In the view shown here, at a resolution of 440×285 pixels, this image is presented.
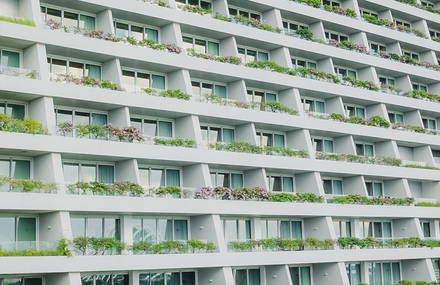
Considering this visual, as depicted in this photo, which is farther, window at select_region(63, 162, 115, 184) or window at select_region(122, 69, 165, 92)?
window at select_region(122, 69, 165, 92)

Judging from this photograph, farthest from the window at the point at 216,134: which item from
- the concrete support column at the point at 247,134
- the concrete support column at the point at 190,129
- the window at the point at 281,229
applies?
the window at the point at 281,229

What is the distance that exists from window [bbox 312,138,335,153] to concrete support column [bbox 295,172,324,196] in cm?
390

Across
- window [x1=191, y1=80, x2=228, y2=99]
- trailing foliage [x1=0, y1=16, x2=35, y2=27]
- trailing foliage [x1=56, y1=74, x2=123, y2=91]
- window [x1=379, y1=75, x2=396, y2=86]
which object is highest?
window [x1=379, y1=75, x2=396, y2=86]

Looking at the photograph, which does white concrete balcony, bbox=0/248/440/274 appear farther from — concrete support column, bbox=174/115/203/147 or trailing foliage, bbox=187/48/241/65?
trailing foliage, bbox=187/48/241/65

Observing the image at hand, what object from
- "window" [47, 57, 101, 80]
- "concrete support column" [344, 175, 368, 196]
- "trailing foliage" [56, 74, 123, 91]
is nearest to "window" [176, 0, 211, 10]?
"window" [47, 57, 101, 80]

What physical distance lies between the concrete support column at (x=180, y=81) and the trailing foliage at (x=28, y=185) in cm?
1059

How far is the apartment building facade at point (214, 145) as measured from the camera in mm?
32969

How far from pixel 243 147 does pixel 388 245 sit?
1311 centimetres

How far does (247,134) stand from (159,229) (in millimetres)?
8591

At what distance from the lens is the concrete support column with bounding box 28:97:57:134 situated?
33000 millimetres

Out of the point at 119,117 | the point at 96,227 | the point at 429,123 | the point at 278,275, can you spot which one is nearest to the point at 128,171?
the point at 119,117

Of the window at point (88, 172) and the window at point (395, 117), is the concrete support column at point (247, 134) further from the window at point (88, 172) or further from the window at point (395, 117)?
the window at point (395, 117)

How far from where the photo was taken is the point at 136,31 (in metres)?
40.5

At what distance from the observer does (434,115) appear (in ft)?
186
